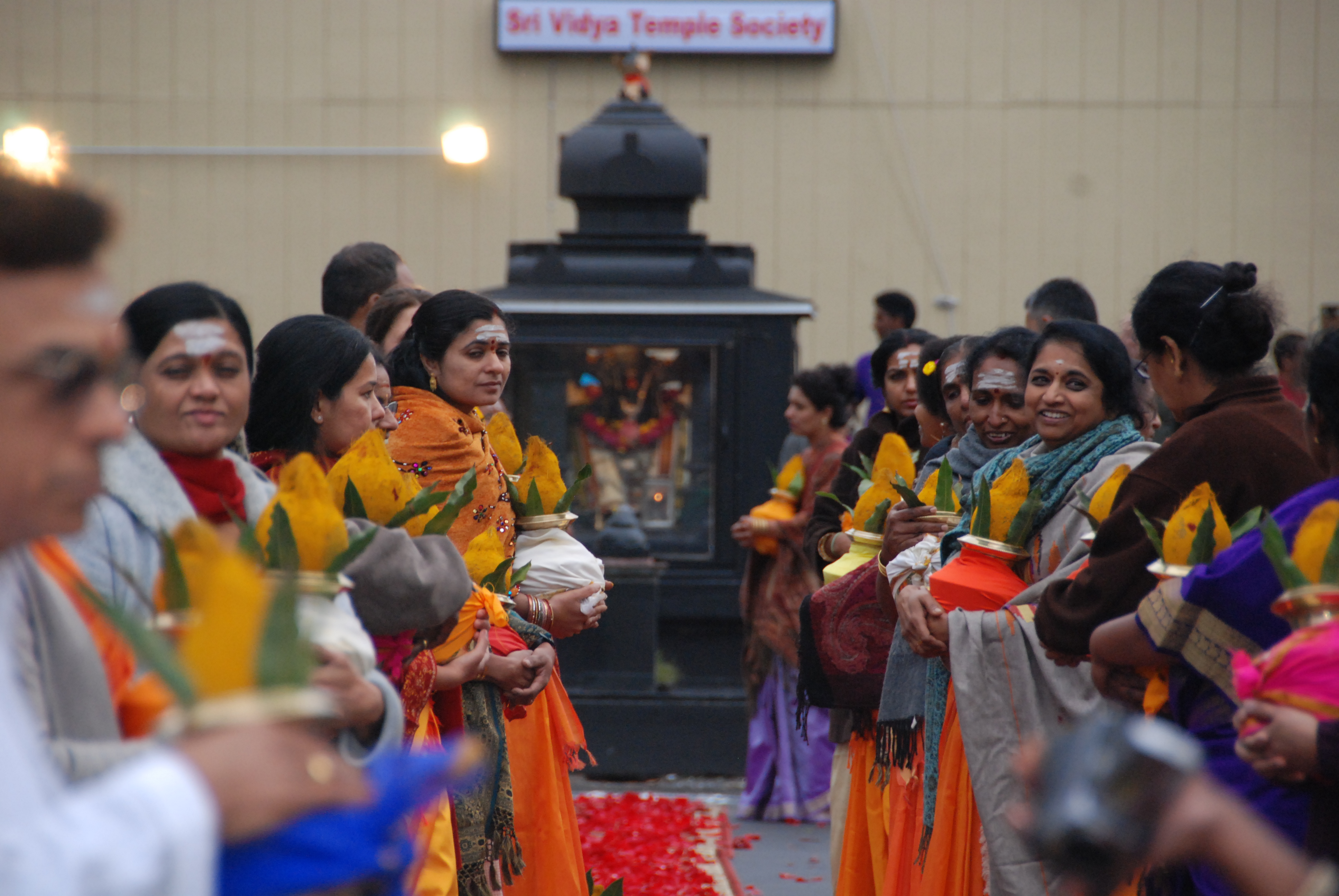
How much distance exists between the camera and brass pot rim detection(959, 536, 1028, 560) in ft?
9.88

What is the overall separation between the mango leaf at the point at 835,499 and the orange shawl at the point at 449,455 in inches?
48.8

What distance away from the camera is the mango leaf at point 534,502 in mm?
3336

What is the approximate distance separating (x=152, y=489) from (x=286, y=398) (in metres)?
0.73

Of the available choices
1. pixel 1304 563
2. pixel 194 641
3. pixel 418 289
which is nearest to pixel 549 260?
pixel 418 289

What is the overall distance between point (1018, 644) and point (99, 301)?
2.23 metres

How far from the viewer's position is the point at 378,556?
2.18 m

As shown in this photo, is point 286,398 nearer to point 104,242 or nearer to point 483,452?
point 483,452

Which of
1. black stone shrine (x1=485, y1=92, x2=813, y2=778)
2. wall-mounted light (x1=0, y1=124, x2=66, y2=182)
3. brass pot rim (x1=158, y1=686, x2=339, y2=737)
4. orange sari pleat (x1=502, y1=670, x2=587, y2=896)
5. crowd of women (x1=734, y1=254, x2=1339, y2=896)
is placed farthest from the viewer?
wall-mounted light (x1=0, y1=124, x2=66, y2=182)

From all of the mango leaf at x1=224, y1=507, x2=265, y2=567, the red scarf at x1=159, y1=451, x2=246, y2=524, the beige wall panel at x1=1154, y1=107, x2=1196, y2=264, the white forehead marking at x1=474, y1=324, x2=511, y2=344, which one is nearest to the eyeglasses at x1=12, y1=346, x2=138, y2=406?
the mango leaf at x1=224, y1=507, x2=265, y2=567

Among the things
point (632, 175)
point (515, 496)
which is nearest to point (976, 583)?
point (515, 496)

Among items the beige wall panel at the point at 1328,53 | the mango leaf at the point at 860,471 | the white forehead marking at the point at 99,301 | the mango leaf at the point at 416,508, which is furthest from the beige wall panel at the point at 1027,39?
the white forehead marking at the point at 99,301

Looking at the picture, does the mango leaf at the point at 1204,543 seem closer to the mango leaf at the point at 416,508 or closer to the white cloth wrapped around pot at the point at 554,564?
the mango leaf at the point at 416,508

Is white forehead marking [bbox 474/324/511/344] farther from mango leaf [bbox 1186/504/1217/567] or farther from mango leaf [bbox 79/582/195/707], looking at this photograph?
mango leaf [bbox 79/582/195/707]

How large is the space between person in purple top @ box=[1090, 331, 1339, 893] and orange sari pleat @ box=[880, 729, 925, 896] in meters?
1.15
